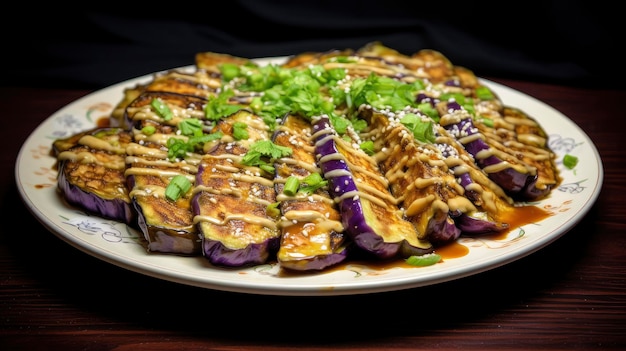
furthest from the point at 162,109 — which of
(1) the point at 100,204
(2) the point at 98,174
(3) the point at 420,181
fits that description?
(3) the point at 420,181

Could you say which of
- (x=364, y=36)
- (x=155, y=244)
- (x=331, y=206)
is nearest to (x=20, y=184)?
(x=155, y=244)

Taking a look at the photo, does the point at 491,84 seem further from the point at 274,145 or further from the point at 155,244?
the point at 155,244

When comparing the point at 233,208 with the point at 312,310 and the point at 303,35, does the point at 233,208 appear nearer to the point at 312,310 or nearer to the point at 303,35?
the point at 312,310

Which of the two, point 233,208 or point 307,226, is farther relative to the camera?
point 233,208

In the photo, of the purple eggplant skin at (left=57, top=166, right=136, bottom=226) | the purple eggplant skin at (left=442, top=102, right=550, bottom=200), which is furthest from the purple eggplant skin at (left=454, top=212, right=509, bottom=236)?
the purple eggplant skin at (left=57, top=166, right=136, bottom=226)

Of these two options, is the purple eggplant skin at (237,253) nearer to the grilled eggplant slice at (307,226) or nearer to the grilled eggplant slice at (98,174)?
the grilled eggplant slice at (307,226)

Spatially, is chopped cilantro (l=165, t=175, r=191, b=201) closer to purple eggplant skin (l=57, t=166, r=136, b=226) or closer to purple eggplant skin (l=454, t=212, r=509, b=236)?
purple eggplant skin (l=57, t=166, r=136, b=226)
